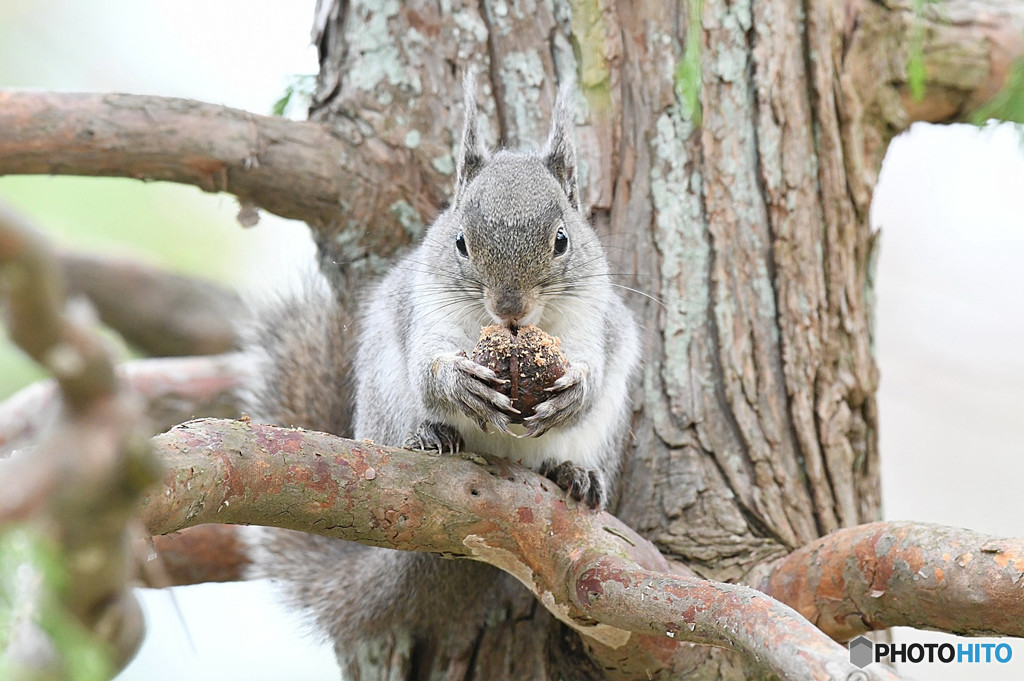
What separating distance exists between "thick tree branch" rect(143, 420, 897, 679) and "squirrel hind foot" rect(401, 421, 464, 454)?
10 centimetres

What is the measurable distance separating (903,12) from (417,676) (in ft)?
6.39

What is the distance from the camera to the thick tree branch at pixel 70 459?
1.40ft

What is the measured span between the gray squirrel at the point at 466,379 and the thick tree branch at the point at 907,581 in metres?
0.42

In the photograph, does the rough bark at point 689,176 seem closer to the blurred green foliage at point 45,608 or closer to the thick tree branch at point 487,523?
the thick tree branch at point 487,523

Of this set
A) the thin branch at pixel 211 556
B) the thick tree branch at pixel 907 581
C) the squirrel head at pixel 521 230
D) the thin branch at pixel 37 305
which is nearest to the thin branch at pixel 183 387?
the thin branch at pixel 211 556

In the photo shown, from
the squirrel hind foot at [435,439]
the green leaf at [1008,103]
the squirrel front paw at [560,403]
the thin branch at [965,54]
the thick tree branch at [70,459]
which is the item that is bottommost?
the squirrel hind foot at [435,439]

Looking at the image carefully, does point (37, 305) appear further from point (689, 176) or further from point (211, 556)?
point (211, 556)

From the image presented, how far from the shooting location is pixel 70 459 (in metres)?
0.44

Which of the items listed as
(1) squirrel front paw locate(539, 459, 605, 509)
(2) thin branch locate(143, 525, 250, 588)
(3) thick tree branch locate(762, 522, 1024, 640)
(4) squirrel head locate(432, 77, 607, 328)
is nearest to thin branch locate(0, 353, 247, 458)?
(2) thin branch locate(143, 525, 250, 588)

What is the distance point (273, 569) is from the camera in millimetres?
2287

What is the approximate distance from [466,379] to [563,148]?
2.00ft

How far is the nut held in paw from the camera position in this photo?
5.62ft

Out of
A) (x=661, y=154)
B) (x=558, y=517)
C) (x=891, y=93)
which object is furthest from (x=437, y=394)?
(x=891, y=93)

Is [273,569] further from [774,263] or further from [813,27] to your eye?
[813,27]
